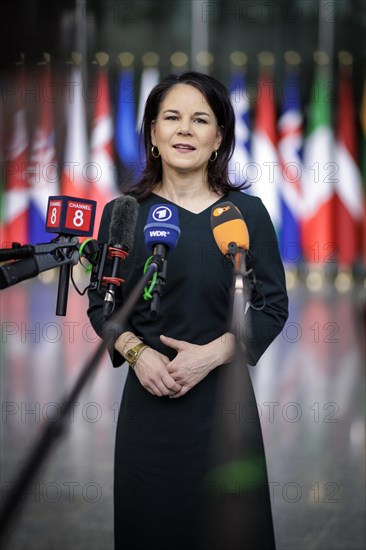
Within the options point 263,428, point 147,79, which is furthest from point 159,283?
point 147,79

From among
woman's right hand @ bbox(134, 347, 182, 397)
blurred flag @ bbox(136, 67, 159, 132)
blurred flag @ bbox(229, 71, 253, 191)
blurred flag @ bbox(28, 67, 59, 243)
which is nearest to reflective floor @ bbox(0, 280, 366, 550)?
woman's right hand @ bbox(134, 347, 182, 397)

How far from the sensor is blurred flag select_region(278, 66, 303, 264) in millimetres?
9656

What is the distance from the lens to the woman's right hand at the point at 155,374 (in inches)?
53.9

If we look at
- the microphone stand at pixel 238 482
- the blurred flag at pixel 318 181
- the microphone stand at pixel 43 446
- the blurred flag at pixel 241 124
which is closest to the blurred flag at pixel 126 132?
the blurred flag at pixel 241 124

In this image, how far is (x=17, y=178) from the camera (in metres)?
9.79

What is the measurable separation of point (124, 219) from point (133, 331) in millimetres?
321

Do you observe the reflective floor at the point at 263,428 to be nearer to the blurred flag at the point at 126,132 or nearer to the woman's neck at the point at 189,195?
the woman's neck at the point at 189,195

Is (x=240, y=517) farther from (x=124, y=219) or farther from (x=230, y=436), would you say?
(x=124, y=219)

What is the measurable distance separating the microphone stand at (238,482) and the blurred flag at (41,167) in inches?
336

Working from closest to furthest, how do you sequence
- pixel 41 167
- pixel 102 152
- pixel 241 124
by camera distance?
pixel 241 124 → pixel 102 152 → pixel 41 167

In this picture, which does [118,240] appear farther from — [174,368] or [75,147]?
[75,147]

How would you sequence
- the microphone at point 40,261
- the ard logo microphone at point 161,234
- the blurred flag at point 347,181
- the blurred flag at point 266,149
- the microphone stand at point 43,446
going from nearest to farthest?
the microphone stand at point 43,446 → the microphone at point 40,261 → the ard logo microphone at point 161,234 → the blurred flag at point 266,149 → the blurred flag at point 347,181

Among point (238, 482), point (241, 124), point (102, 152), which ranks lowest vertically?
point (238, 482)

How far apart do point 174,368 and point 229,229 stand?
32 cm
